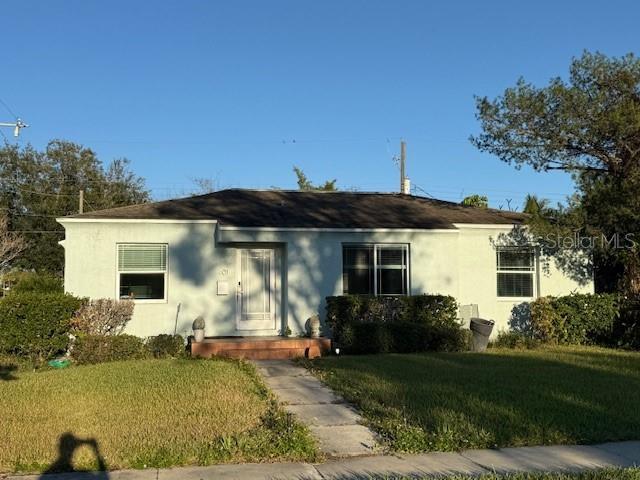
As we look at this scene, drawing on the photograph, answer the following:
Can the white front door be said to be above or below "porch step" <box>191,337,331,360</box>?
above

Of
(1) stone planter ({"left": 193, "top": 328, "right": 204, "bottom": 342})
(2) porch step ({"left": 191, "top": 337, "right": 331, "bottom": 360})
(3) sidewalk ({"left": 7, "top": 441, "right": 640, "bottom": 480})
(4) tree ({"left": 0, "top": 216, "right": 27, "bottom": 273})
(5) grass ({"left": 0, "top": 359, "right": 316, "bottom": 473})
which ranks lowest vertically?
(3) sidewalk ({"left": 7, "top": 441, "right": 640, "bottom": 480})

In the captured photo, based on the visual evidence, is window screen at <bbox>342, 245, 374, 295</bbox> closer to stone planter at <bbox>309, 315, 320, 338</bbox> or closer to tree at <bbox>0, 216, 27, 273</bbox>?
stone planter at <bbox>309, 315, 320, 338</bbox>

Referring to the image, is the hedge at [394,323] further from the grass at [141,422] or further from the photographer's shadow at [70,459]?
the photographer's shadow at [70,459]

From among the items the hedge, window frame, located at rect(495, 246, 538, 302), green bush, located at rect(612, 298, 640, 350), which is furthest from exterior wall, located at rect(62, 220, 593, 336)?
green bush, located at rect(612, 298, 640, 350)

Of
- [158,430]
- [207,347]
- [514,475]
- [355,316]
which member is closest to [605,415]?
[514,475]

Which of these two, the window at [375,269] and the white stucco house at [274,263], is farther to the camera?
the window at [375,269]

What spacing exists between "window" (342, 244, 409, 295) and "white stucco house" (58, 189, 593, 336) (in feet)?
0.08

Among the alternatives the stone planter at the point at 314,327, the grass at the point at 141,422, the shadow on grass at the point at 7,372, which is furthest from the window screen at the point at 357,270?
the shadow on grass at the point at 7,372

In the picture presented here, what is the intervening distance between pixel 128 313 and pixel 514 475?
10307 mm

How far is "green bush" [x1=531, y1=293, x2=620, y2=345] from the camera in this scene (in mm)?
15602

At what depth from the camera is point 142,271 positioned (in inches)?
572

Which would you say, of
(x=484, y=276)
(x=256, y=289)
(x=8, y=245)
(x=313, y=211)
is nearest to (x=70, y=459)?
(x=256, y=289)

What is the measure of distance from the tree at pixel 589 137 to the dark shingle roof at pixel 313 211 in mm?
2243

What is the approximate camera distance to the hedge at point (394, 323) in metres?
13.7
